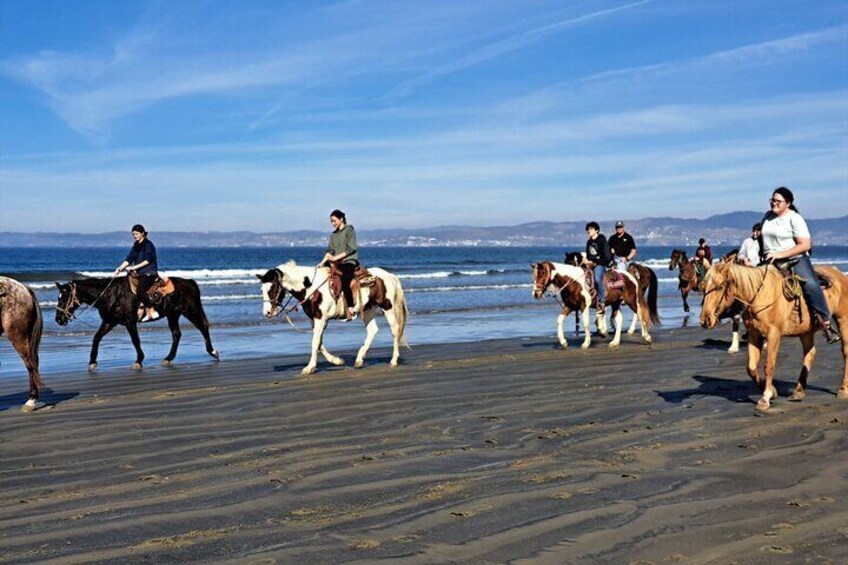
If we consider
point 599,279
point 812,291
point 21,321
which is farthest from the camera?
point 599,279

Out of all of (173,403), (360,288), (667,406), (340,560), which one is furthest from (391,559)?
(360,288)

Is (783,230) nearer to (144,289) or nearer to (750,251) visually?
(750,251)

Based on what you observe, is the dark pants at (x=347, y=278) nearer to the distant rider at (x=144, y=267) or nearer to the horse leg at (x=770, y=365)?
the distant rider at (x=144, y=267)

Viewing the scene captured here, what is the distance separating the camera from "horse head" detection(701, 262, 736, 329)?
8.59m

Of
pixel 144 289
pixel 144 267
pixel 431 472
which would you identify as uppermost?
pixel 144 267

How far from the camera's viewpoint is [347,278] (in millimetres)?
13273

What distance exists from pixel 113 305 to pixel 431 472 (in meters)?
9.75

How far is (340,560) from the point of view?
459 centimetres

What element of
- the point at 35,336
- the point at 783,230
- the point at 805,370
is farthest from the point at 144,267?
the point at 805,370

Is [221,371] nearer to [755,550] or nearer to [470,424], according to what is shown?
[470,424]

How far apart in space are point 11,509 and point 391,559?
267cm

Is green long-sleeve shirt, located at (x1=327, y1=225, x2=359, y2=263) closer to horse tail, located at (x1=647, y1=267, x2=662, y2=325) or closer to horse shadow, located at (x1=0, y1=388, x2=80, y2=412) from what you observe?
horse shadow, located at (x1=0, y1=388, x2=80, y2=412)

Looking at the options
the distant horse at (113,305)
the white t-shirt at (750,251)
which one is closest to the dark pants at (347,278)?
the distant horse at (113,305)

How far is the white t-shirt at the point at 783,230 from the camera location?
29.4ft
